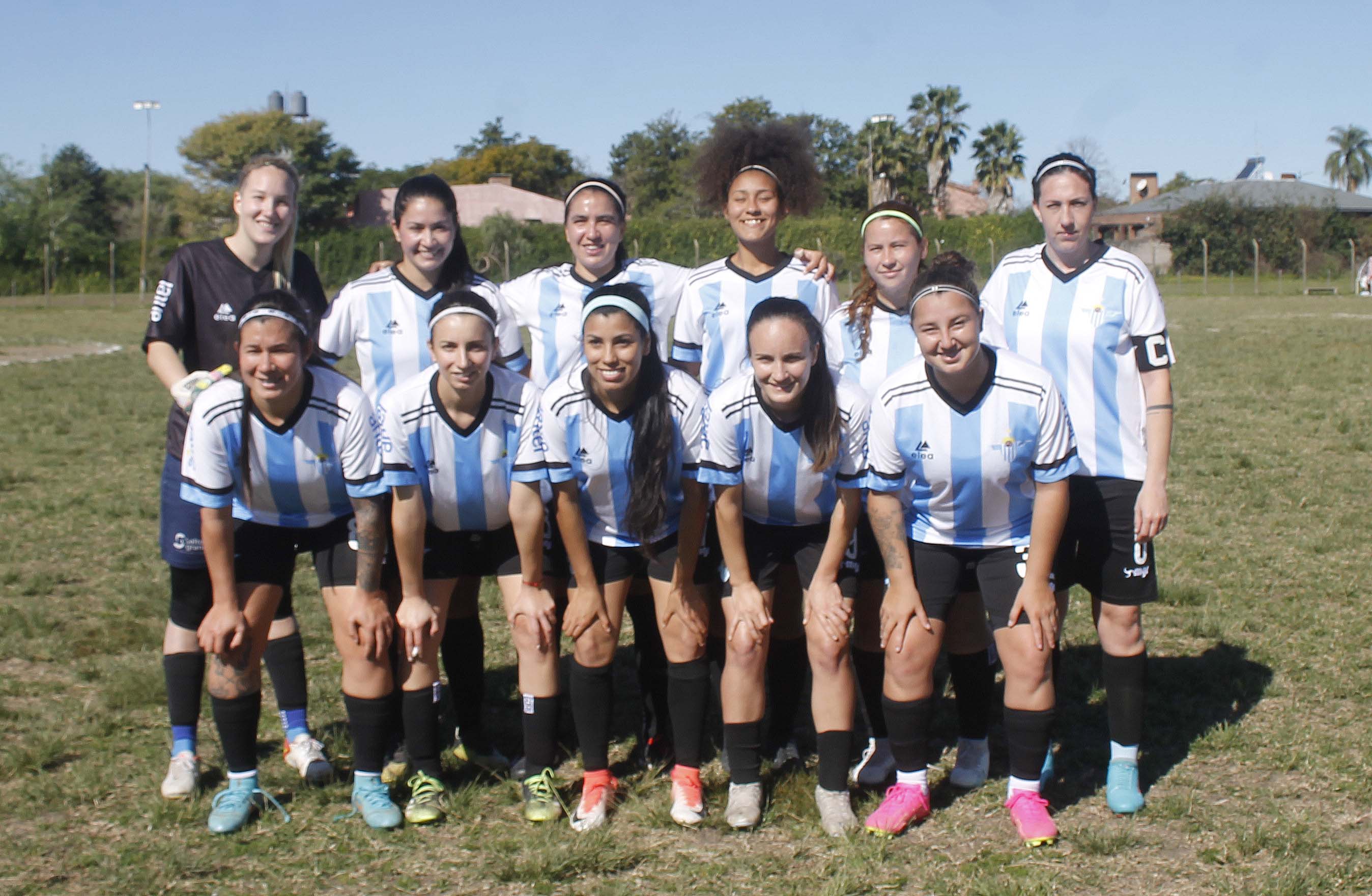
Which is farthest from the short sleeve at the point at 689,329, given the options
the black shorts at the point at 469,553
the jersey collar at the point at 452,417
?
the black shorts at the point at 469,553

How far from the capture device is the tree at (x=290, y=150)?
193 ft

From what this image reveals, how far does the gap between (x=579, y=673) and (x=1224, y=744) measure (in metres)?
2.31

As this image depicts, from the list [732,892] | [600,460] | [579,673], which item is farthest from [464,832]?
[600,460]

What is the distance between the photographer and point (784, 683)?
435cm

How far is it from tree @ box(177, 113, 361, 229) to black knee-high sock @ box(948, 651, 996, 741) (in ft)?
178

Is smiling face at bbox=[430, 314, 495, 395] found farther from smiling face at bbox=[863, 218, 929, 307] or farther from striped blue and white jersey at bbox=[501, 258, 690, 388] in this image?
smiling face at bbox=[863, 218, 929, 307]

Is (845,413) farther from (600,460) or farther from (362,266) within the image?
(362,266)

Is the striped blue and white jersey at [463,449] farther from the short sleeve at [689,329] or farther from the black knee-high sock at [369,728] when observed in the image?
the short sleeve at [689,329]

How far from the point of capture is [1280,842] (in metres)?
3.54

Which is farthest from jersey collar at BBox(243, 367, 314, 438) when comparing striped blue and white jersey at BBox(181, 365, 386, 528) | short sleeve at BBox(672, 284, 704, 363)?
short sleeve at BBox(672, 284, 704, 363)

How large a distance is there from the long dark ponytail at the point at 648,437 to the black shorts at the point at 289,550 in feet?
3.00

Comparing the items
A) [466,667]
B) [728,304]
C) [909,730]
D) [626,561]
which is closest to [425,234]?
[728,304]

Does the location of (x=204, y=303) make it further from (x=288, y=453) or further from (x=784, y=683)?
(x=784, y=683)

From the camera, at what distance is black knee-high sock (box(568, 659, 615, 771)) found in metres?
3.95
